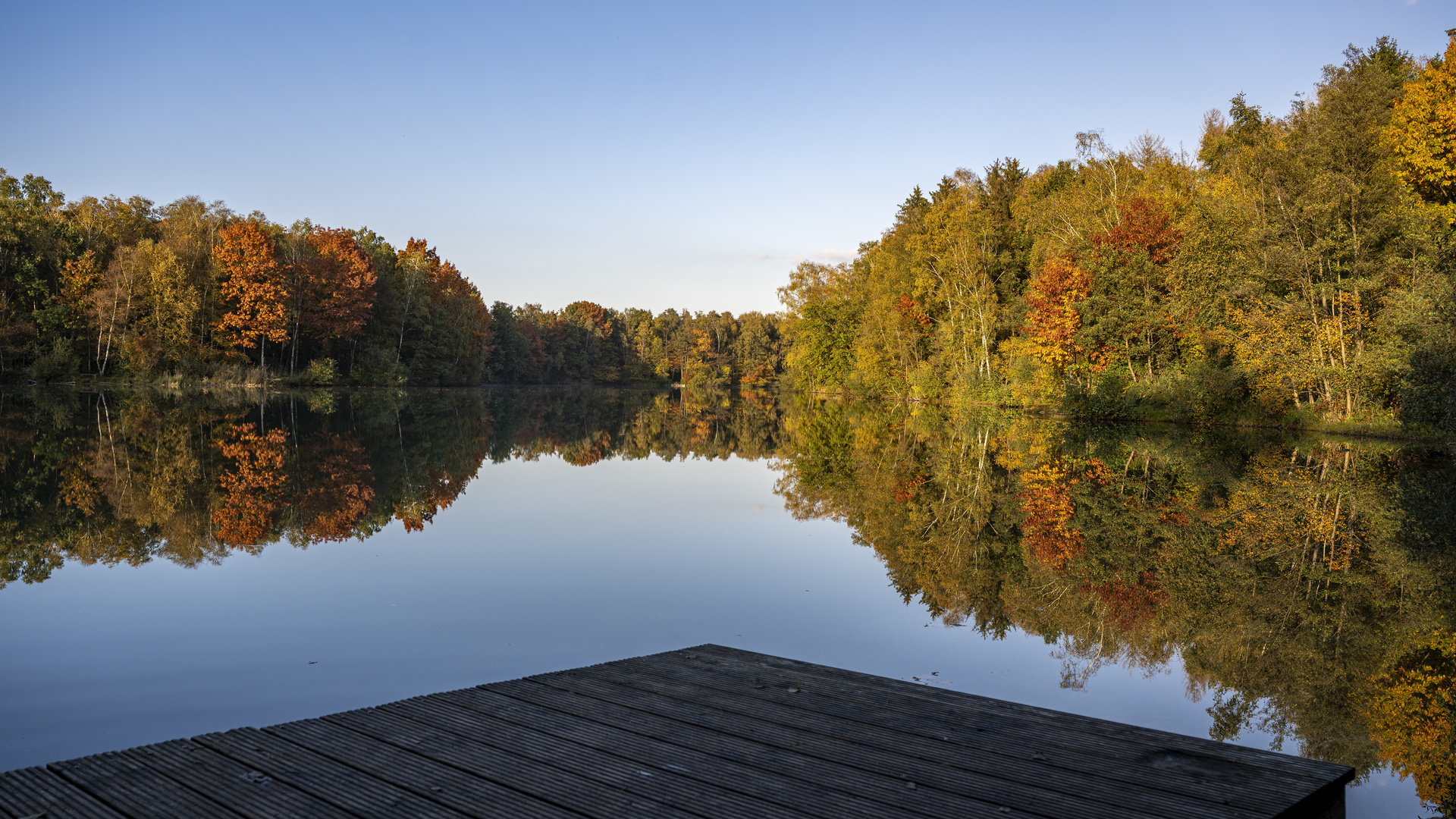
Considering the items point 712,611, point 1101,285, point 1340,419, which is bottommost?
point 712,611

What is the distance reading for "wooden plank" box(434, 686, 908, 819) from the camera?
9.29ft

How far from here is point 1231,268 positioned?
26500 millimetres

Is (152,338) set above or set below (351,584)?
above

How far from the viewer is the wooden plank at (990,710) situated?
329 centimetres

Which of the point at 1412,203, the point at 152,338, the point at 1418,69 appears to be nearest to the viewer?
the point at 1412,203

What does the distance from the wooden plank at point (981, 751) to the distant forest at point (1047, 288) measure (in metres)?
19.8

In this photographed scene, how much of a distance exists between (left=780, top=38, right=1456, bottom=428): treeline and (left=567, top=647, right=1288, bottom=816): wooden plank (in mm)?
19760

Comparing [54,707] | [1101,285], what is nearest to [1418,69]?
[1101,285]

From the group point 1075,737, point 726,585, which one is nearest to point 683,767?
point 1075,737

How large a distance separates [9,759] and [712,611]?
423cm

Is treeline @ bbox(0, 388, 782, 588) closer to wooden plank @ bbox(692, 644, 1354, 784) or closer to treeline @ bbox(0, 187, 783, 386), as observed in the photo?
wooden plank @ bbox(692, 644, 1354, 784)

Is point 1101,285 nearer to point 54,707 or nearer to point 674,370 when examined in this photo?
point 54,707

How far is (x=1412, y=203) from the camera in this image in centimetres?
2252

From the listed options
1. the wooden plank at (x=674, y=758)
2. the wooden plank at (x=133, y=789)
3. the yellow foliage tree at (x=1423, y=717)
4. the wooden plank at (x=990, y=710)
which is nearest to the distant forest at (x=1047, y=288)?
the yellow foliage tree at (x=1423, y=717)
